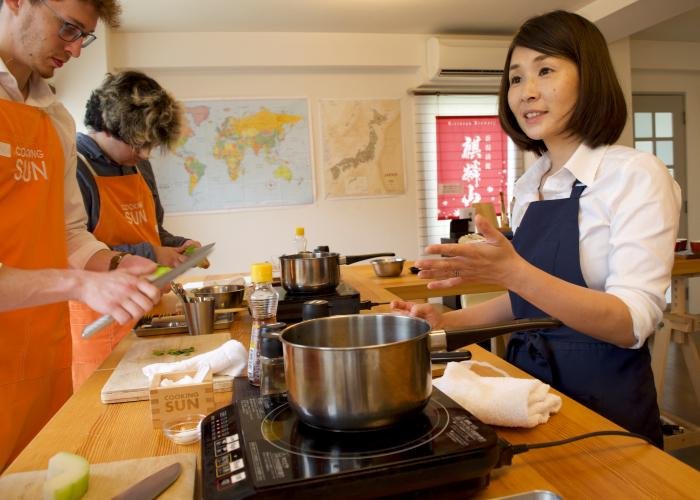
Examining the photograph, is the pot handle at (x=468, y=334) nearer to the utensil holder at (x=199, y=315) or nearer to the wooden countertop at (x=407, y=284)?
the utensil holder at (x=199, y=315)

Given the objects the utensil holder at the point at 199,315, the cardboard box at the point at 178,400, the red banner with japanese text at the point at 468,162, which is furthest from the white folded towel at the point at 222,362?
the red banner with japanese text at the point at 468,162

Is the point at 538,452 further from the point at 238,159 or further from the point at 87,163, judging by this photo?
the point at 238,159

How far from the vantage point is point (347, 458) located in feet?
2.02

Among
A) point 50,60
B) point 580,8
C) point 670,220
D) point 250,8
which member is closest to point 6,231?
point 50,60

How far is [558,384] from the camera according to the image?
4.23 feet

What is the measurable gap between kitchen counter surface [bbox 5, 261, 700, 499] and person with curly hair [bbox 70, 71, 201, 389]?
3.72 ft

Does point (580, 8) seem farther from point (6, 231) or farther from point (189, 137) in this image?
point (6, 231)

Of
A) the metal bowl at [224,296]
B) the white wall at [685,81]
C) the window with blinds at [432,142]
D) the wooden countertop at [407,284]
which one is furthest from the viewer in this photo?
the white wall at [685,81]

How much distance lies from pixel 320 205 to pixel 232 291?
11.2ft

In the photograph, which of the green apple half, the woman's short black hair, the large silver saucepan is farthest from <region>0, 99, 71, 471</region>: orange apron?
the woman's short black hair

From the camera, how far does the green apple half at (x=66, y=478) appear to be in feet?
2.18

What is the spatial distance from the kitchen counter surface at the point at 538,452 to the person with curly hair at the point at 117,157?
44.7 inches

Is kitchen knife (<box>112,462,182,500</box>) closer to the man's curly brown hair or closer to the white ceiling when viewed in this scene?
the man's curly brown hair

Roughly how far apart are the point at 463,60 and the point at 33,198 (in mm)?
4456
